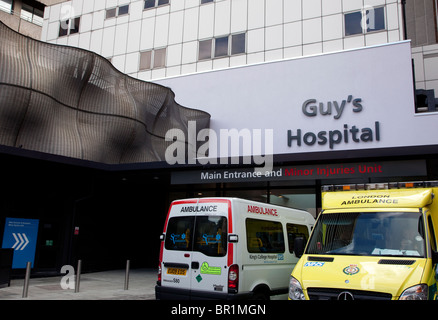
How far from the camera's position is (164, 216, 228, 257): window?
7.66m

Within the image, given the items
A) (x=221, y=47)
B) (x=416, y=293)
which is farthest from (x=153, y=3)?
(x=416, y=293)

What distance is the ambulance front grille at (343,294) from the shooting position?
17.4 ft

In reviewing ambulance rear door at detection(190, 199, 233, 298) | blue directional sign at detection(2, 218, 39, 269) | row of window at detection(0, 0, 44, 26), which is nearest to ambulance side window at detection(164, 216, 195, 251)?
ambulance rear door at detection(190, 199, 233, 298)

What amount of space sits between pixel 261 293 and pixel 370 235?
9.15ft

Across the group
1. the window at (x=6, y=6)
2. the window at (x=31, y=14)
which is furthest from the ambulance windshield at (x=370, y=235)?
the window at (x=31, y=14)

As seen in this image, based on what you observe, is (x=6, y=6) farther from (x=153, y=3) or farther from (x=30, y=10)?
(x=153, y=3)

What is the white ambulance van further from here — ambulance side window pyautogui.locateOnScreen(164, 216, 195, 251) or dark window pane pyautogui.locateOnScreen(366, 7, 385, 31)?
dark window pane pyautogui.locateOnScreen(366, 7, 385, 31)

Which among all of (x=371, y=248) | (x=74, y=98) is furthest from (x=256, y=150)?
(x=371, y=248)

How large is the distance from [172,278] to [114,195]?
33.0ft

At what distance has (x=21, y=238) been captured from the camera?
13438mm

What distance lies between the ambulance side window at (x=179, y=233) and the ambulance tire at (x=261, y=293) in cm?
157

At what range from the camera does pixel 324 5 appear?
76.9ft
